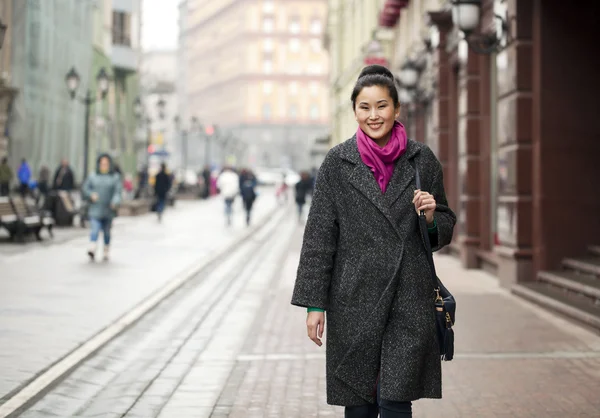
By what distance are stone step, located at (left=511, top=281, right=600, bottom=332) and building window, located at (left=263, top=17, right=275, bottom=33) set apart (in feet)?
406

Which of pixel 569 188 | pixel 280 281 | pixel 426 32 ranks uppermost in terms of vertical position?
pixel 426 32

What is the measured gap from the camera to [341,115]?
54.7 meters

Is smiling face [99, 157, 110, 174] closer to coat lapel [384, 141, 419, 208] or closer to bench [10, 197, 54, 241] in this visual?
bench [10, 197, 54, 241]

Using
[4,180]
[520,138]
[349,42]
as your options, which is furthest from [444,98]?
[349,42]

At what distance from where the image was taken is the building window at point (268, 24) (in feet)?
445

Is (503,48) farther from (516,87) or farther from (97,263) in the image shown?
(97,263)

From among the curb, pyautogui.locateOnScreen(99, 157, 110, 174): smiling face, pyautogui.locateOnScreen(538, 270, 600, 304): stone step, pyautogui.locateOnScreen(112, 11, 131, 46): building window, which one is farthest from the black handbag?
pyautogui.locateOnScreen(112, 11, 131, 46): building window

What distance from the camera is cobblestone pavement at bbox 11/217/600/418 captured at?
282 inches

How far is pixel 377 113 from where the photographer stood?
179 inches

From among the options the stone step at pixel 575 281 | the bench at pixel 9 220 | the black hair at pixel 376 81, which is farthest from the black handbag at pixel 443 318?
the bench at pixel 9 220

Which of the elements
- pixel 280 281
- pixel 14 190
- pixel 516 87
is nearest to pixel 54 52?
pixel 14 190

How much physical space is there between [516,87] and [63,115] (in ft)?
109

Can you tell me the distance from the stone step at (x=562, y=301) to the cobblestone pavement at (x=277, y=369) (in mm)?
126

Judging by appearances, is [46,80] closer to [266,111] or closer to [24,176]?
[24,176]
